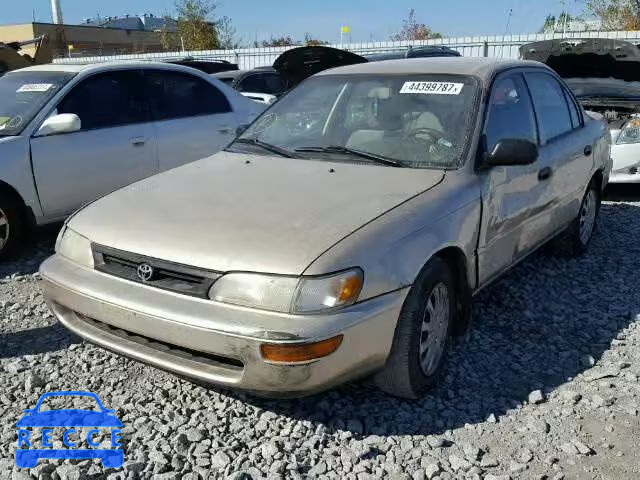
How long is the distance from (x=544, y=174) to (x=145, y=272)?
8.58ft

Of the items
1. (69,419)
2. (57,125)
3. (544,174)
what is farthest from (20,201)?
(544,174)

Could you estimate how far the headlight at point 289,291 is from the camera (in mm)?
2420

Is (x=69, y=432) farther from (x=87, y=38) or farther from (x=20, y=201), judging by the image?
(x=87, y=38)

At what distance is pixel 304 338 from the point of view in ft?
7.74

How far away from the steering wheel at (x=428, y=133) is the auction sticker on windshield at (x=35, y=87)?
3375 millimetres

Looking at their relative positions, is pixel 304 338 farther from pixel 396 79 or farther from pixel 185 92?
pixel 185 92

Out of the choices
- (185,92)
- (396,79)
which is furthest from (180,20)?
(396,79)

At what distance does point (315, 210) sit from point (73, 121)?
3.06 meters

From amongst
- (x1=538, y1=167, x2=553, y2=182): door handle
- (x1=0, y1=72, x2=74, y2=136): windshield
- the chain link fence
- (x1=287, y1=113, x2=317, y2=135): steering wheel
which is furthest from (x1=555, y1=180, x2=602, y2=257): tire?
the chain link fence

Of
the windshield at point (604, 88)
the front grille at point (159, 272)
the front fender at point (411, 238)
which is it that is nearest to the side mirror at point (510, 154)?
the front fender at point (411, 238)

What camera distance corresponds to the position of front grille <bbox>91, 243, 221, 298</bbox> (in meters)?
2.56

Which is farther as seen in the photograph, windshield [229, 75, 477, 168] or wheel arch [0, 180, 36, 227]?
wheel arch [0, 180, 36, 227]

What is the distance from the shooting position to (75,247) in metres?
3.03

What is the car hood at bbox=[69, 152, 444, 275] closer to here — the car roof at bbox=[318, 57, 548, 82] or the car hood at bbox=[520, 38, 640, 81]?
the car roof at bbox=[318, 57, 548, 82]
